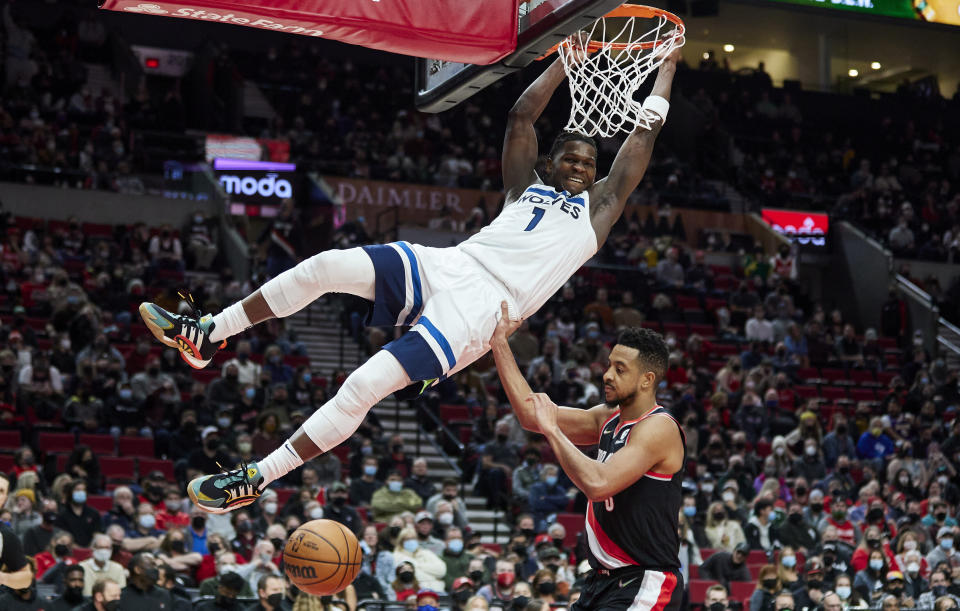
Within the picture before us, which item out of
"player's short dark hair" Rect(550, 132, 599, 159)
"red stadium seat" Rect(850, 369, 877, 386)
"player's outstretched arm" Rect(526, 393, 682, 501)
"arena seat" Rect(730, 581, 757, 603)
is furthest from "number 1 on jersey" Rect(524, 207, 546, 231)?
"red stadium seat" Rect(850, 369, 877, 386)

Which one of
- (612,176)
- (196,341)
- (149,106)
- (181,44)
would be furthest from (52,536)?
(181,44)

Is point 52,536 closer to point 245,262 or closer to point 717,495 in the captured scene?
point 717,495

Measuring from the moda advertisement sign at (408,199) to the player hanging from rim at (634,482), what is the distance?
727 inches

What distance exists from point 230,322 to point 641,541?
2.21 m

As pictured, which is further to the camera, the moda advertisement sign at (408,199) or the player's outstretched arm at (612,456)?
the moda advertisement sign at (408,199)

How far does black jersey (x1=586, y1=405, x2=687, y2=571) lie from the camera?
5281mm

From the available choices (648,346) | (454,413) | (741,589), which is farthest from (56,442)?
(648,346)

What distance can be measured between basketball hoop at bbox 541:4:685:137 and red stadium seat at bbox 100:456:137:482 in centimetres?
791

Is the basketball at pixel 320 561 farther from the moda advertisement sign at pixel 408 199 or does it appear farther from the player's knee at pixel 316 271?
the moda advertisement sign at pixel 408 199

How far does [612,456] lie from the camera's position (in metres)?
5.13

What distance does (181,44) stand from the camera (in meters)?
27.2

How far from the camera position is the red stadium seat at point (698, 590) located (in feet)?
41.5

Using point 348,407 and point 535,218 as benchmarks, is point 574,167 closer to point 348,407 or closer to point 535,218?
point 535,218

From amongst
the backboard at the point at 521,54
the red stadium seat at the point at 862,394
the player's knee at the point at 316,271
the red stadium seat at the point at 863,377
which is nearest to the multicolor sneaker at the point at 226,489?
the player's knee at the point at 316,271
